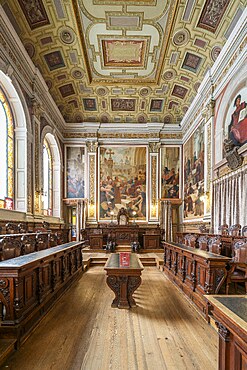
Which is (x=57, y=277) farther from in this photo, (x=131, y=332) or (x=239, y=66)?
(x=239, y=66)

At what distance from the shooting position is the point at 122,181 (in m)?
17.2

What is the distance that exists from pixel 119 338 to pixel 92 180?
13.7 m

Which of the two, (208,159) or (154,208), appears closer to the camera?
(208,159)

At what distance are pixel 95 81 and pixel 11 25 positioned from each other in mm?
6421

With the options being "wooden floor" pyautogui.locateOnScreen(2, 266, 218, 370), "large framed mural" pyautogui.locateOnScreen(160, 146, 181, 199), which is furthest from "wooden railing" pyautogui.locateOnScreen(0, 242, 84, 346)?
"large framed mural" pyautogui.locateOnScreen(160, 146, 181, 199)

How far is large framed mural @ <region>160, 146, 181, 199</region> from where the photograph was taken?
17.1 m

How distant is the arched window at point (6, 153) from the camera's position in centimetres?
993

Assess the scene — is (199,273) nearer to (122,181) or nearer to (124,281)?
(124,281)

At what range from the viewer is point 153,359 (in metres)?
3.13

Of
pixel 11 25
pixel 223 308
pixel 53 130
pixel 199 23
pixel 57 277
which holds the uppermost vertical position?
pixel 199 23

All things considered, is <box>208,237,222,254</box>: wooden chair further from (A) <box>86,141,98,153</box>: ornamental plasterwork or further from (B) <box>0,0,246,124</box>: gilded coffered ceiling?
(A) <box>86,141,98,153</box>: ornamental plasterwork

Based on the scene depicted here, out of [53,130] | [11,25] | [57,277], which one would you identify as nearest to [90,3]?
[11,25]

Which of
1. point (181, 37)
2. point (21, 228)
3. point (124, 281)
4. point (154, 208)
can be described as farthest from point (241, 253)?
point (154, 208)

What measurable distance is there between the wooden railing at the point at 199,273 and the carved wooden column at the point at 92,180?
10090mm
